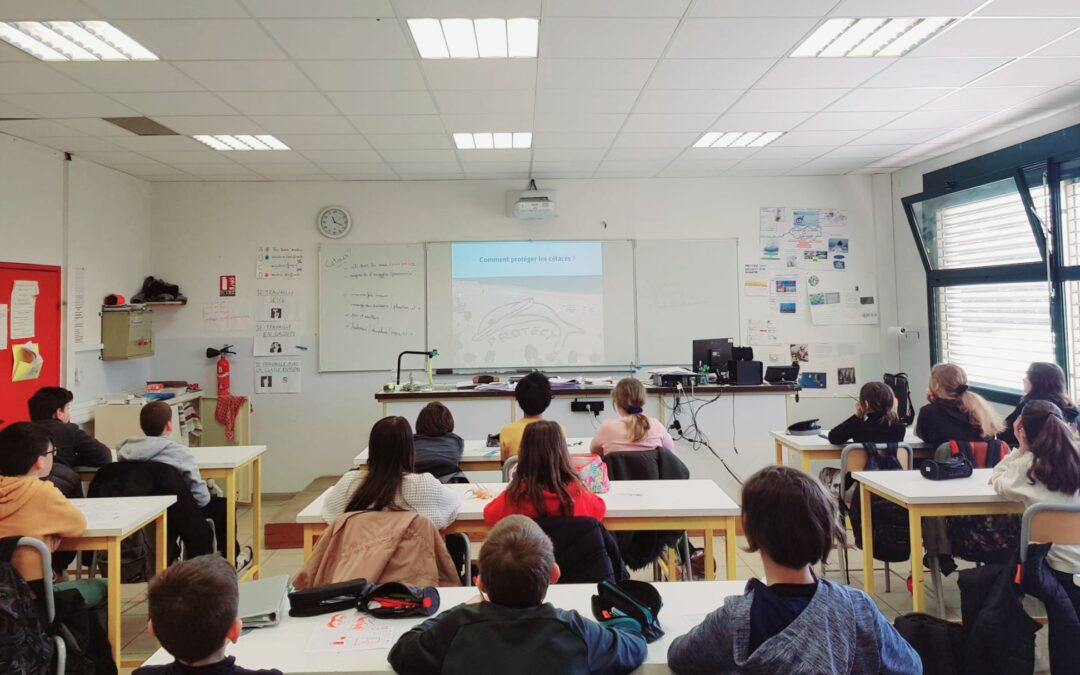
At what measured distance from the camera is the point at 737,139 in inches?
194

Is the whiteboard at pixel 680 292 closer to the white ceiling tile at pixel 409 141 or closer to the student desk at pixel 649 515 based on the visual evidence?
the white ceiling tile at pixel 409 141

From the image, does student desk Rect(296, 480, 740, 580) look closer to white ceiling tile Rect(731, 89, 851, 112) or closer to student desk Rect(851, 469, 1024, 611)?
student desk Rect(851, 469, 1024, 611)

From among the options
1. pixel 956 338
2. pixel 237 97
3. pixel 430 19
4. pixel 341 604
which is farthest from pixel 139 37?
pixel 956 338

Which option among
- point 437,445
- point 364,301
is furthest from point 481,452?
point 364,301

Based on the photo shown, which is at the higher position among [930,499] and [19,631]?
[930,499]

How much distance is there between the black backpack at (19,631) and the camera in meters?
1.84

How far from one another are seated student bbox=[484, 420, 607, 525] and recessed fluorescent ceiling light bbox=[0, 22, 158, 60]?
279cm

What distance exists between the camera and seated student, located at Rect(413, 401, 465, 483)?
303 centimetres

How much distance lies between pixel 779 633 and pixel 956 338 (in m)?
5.52

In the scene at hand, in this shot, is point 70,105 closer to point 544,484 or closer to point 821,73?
point 544,484

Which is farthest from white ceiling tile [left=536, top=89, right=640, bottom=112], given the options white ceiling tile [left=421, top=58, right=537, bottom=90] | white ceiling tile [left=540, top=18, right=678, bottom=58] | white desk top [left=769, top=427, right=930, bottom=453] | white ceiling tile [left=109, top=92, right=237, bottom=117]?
white desk top [left=769, top=427, right=930, bottom=453]

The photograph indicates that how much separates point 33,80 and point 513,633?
4.13 m

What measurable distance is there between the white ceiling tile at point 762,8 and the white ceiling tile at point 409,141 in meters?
2.35

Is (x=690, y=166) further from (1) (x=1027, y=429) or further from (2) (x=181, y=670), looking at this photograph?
(2) (x=181, y=670)
